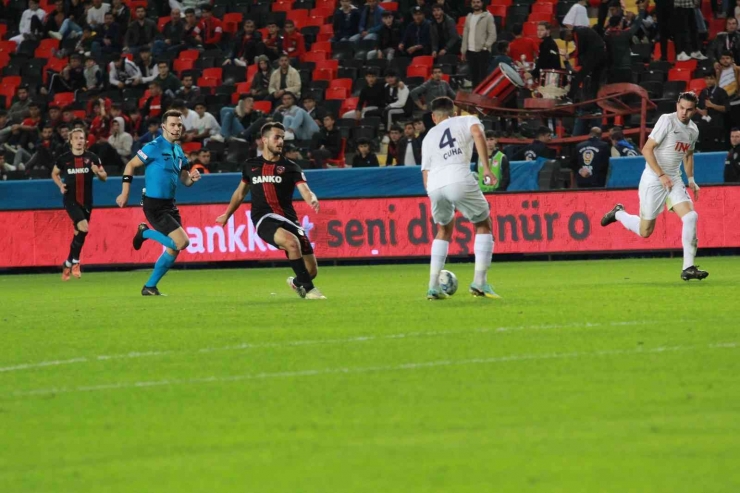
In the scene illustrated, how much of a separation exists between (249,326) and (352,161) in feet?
45.2

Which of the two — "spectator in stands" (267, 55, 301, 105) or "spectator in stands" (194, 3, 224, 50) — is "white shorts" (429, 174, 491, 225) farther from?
"spectator in stands" (194, 3, 224, 50)

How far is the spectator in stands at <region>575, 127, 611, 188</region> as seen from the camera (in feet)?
73.7

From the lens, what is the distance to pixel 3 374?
29.9 ft

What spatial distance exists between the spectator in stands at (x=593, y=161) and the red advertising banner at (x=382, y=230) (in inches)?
20.6

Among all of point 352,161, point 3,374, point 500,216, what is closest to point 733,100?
point 500,216

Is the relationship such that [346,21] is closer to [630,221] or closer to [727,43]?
[727,43]

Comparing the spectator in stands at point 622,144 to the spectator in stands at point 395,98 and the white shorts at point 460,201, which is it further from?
the white shorts at point 460,201

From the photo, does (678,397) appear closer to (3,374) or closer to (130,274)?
(3,374)

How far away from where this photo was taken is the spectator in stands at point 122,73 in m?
31.1

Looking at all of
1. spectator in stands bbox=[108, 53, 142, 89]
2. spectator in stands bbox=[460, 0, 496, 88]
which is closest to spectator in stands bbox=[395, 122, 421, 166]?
spectator in stands bbox=[460, 0, 496, 88]

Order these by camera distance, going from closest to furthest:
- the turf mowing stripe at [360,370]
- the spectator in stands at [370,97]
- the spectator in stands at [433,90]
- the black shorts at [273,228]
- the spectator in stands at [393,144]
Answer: the turf mowing stripe at [360,370], the black shorts at [273,228], the spectator in stands at [393,144], the spectator in stands at [433,90], the spectator in stands at [370,97]

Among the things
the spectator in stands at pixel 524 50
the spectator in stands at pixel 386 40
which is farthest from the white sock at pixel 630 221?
the spectator in stands at pixel 386 40

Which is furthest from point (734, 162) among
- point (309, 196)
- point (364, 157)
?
point (309, 196)

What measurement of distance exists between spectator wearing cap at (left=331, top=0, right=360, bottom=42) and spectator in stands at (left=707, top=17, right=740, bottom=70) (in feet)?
27.0
